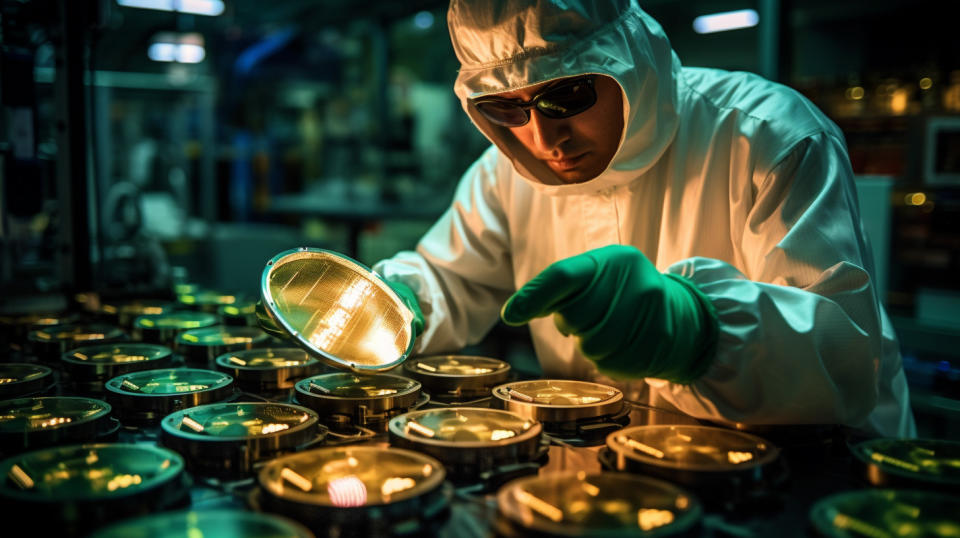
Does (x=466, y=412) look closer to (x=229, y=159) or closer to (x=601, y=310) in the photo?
(x=601, y=310)

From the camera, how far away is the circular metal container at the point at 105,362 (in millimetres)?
1415

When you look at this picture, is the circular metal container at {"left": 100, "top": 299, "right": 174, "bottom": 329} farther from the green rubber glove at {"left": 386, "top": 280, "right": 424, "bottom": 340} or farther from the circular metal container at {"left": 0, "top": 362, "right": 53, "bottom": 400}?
the green rubber glove at {"left": 386, "top": 280, "right": 424, "bottom": 340}

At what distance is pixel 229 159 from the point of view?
8.15 meters

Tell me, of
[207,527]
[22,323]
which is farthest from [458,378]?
[22,323]

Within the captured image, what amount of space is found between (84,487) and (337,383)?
50 cm

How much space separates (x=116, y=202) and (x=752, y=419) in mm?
2759

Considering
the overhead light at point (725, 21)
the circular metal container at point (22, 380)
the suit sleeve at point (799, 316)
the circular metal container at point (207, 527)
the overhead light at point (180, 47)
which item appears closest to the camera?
the circular metal container at point (207, 527)

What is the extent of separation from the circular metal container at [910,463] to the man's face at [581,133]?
76 cm

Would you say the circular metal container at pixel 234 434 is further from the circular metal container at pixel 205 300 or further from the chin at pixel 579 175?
the circular metal container at pixel 205 300

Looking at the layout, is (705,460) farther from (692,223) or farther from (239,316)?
(239,316)

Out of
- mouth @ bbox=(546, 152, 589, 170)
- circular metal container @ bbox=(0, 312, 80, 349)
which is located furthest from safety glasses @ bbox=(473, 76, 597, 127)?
circular metal container @ bbox=(0, 312, 80, 349)

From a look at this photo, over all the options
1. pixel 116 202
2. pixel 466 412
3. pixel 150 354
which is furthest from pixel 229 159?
pixel 466 412

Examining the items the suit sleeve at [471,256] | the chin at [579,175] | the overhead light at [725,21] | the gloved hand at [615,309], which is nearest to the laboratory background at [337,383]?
the gloved hand at [615,309]

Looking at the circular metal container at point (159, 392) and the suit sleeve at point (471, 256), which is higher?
the suit sleeve at point (471, 256)
